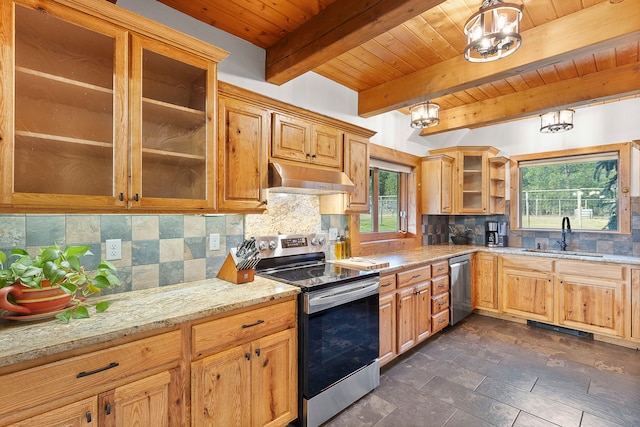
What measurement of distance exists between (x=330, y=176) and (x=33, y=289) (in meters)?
1.85

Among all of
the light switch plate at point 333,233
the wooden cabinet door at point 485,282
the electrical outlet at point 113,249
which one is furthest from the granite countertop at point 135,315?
the wooden cabinet door at point 485,282

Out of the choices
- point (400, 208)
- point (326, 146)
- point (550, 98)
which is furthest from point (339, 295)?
point (550, 98)

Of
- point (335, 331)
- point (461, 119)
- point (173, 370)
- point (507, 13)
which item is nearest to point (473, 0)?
point (507, 13)

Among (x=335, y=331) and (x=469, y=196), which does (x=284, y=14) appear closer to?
(x=335, y=331)

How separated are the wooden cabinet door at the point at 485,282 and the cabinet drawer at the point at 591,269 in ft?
2.16

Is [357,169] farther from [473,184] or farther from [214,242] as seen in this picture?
[473,184]

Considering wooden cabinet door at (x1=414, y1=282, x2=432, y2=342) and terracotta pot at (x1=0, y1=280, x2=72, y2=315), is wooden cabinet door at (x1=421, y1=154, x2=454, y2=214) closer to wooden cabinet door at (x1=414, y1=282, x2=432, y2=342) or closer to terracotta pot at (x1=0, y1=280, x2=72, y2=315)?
wooden cabinet door at (x1=414, y1=282, x2=432, y2=342)

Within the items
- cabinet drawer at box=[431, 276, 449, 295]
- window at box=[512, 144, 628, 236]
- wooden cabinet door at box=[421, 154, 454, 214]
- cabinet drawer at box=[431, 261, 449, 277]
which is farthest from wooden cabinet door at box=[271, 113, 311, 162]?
window at box=[512, 144, 628, 236]

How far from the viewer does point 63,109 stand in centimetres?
141

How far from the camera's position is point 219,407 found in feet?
4.99

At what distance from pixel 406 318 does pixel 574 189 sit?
9.57ft

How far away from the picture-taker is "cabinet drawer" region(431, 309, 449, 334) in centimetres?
311

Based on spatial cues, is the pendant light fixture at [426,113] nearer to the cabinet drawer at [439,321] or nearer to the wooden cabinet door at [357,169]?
the wooden cabinet door at [357,169]

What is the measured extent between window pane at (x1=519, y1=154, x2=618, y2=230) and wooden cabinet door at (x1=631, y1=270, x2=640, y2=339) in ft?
2.63
